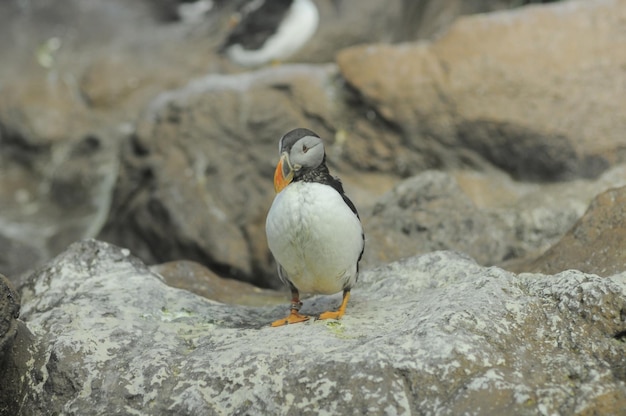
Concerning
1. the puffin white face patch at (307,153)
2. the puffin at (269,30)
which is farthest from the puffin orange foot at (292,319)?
the puffin at (269,30)

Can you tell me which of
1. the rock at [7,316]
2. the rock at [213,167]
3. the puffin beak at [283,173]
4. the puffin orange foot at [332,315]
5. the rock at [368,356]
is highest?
the puffin beak at [283,173]

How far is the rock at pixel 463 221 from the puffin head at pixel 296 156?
210 cm

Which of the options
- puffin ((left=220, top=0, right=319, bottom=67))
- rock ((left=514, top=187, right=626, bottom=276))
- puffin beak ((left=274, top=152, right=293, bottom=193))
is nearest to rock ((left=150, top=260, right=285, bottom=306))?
puffin beak ((left=274, top=152, right=293, bottom=193))

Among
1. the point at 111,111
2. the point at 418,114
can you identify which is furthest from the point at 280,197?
the point at 111,111

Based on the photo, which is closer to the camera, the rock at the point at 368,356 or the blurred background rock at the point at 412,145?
the rock at the point at 368,356

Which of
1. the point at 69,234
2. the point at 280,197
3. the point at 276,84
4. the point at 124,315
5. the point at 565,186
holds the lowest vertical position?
the point at 69,234

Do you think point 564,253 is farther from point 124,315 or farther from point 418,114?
point 418,114

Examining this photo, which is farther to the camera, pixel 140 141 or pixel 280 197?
pixel 140 141

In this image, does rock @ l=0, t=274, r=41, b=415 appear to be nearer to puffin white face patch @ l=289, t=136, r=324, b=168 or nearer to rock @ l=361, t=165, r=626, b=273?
puffin white face patch @ l=289, t=136, r=324, b=168

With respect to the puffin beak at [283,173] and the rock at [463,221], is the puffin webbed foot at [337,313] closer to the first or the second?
the puffin beak at [283,173]

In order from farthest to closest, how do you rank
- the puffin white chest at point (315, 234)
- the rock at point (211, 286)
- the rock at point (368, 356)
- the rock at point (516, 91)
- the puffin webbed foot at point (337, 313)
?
the rock at point (516, 91) → the rock at point (211, 286) → the puffin webbed foot at point (337, 313) → the puffin white chest at point (315, 234) → the rock at point (368, 356)

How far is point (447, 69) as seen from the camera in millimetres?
8500

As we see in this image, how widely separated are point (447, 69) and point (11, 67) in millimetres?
8258

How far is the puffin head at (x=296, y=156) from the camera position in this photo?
4488 mm
